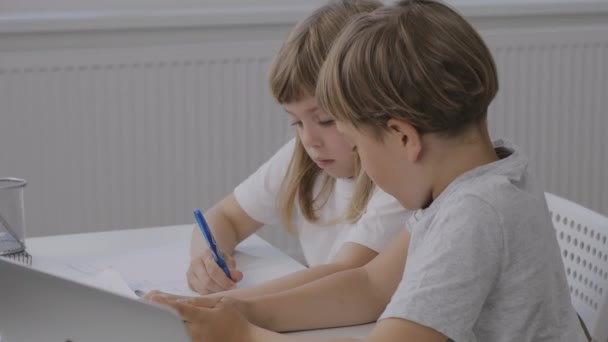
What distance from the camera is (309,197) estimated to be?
175 centimetres

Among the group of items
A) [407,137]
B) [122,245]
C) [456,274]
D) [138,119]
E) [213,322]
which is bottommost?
[138,119]

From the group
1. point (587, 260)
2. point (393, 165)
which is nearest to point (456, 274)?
point (393, 165)

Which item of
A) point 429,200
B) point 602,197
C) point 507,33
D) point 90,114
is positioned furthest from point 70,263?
point 602,197

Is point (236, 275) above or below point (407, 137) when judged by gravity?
below

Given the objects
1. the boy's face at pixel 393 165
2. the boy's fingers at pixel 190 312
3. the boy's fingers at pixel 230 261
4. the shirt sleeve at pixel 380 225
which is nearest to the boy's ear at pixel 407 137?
the boy's face at pixel 393 165

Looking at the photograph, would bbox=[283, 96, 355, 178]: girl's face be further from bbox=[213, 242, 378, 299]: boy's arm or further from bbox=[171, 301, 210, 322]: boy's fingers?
bbox=[171, 301, 210, 322]: boy's fingers

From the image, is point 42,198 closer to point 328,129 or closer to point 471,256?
point 328,129

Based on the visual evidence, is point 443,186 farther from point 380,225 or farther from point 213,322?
point 380,225

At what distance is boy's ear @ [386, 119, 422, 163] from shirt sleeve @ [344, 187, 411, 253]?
0.43 metres

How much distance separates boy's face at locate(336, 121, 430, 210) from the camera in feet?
3.53

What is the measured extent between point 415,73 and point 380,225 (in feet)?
1.65

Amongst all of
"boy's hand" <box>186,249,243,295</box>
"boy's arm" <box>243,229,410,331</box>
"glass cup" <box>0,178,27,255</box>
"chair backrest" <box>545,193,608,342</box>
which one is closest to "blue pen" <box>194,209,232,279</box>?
"boy's hand" <box>186,249,243,295</box>

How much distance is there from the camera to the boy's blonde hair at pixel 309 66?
60.2 inches

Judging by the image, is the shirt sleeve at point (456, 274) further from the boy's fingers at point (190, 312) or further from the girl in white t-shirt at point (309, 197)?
the girl in white t-shirt at point (309, 197)
